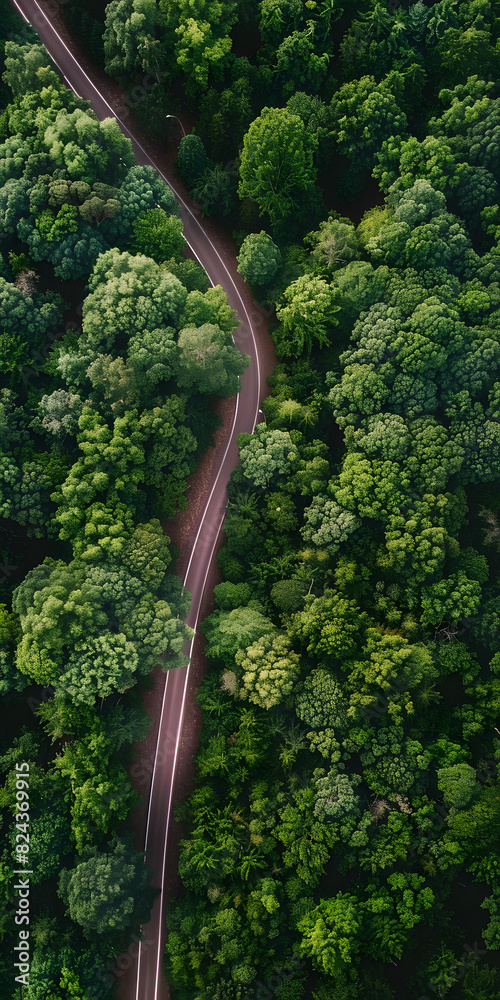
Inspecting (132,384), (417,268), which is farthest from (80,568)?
(417,268)

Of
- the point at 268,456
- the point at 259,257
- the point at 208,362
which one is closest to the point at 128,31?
the point at 259,257

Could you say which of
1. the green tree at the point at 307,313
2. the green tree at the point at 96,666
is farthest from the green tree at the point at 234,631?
the green tree at the point at 307,313

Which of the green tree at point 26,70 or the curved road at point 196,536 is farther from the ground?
the green tree at point 26,70

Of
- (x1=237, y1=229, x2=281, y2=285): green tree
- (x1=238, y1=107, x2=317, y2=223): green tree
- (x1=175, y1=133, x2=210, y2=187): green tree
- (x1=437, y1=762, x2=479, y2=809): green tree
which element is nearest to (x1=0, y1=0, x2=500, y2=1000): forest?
(x1=437, y1=762, x2=479, y2=809): green tree

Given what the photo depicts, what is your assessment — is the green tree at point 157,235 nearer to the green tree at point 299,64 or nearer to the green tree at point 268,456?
the green tree at point 299,64

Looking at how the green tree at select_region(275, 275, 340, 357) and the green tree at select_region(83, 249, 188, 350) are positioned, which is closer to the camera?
the green tree at select_region(83, 249, 188, 350)

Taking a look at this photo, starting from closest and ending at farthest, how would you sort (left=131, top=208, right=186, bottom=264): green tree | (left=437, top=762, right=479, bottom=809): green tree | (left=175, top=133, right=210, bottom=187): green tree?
(left=437, top=762, right=479, bottom=809): green tree < (left=131, top=208, right=186, bottom=264): green tree < (left=175, top=133, right=210, bottom=187): green tree

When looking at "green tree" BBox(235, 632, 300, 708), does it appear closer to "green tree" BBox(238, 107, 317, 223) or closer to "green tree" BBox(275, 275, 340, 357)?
"green tree" BBox(275, 275, 340, 357)
